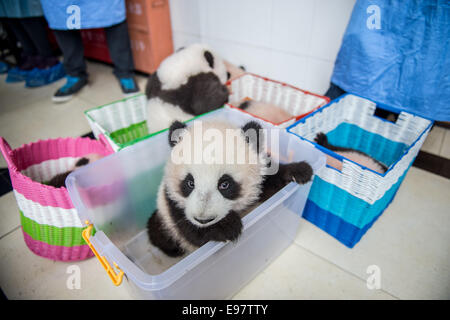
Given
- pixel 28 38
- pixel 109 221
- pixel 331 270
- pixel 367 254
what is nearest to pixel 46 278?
pixel 109 221

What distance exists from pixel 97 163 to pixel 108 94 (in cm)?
120

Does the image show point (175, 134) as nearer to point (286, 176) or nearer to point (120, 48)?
point (286, 176)

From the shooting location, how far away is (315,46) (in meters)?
1.22

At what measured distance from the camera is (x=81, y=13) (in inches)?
54.1

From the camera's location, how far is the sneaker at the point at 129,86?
1740mm

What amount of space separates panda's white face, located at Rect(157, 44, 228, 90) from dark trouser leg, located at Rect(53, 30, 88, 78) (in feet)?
2.52

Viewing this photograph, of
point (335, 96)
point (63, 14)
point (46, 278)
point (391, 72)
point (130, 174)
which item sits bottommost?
point (46, 278)

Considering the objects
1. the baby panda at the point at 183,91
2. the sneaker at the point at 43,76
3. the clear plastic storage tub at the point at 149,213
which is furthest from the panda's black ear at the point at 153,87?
the sneaker at the point at 43,76

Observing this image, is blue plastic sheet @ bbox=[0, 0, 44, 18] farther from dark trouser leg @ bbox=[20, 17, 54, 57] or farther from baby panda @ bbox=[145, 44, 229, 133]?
baby panda @ bbox=[145, 44, 229, 133]

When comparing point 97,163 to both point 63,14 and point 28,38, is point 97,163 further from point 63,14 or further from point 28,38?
point 28,38

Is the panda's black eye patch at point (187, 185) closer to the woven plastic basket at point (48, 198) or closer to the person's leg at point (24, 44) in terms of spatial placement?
the woven plastic basket at point (48, 198)

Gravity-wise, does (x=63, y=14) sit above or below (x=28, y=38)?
above

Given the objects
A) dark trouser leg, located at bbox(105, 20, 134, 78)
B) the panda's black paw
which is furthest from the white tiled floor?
dark trouser leg, located at bbox(105, 20, 134, 78)

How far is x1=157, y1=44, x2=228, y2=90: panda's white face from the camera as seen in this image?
115 cm
